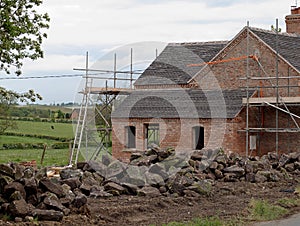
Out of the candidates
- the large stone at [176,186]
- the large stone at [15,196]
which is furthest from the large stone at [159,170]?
the large stone at [15,196]

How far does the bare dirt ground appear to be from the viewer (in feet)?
49.2

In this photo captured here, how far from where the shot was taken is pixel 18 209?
46.7 feet

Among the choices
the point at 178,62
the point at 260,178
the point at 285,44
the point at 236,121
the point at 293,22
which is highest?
the point at 293,22

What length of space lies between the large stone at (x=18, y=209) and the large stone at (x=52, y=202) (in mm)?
524

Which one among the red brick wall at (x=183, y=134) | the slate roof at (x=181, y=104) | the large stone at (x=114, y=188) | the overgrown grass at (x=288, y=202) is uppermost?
the slate roof at (x=181, y=104)

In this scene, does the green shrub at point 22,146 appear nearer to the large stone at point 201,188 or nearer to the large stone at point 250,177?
the large stone at point 250,177

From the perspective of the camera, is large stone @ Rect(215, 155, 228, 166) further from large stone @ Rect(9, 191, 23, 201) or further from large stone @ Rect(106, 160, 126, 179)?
large stone @ Rect(9, 191, 23, 201)

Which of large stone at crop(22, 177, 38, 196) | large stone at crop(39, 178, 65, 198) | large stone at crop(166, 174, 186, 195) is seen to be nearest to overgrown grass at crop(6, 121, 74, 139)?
large stone at crop(166, 174, 186, 195)

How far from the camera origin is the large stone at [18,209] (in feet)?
46.6

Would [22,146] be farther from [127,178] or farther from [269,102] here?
[127,178]

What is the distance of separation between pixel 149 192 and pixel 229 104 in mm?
16751

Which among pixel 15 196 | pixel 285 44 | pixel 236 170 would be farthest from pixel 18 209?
pixel 285 44

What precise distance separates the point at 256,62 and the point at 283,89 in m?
2.28

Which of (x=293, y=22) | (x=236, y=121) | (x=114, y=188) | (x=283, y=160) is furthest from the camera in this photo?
(x=293, y=22)
